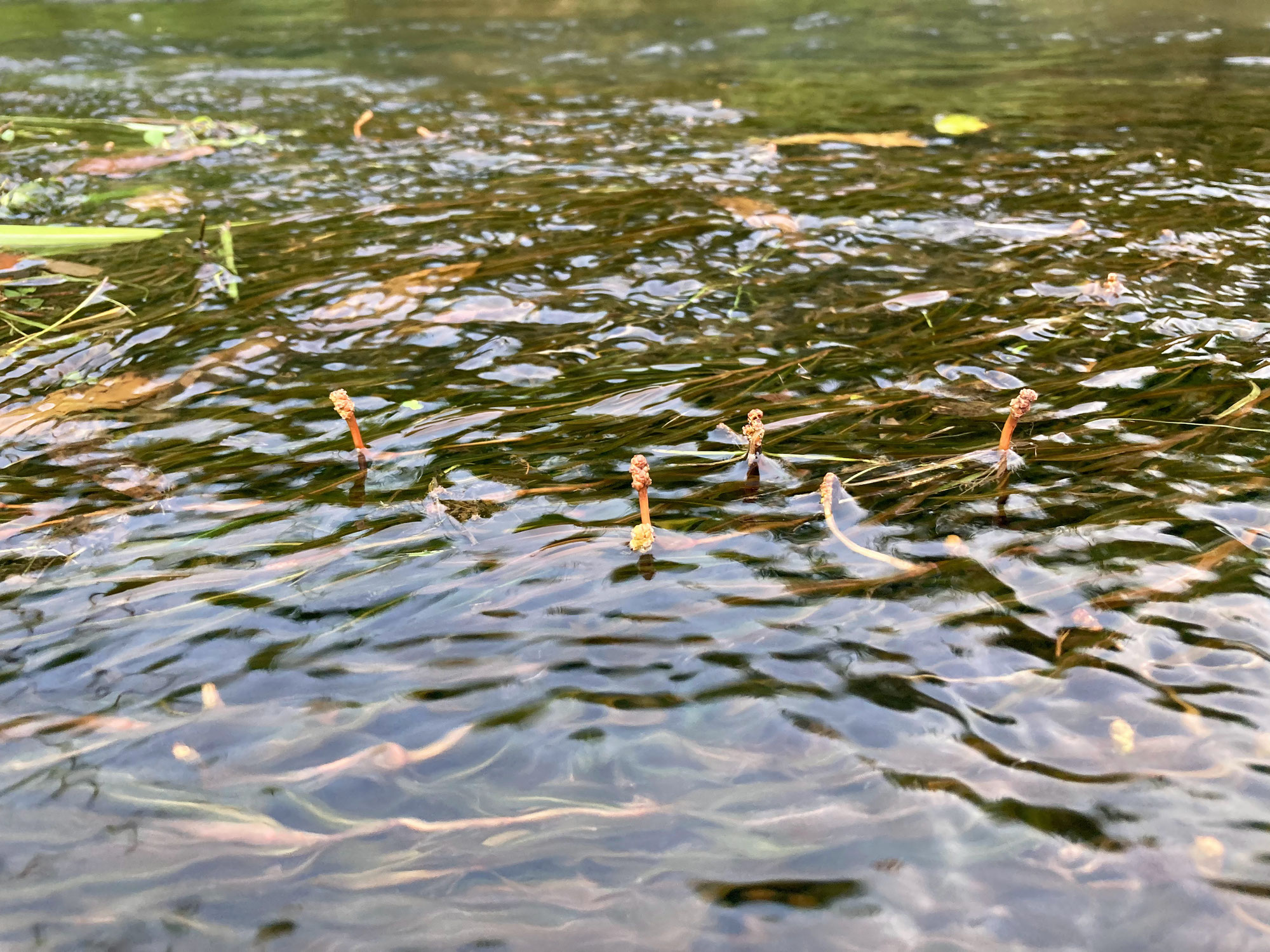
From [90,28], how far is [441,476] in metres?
13.5

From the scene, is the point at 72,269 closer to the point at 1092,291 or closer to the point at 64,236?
the point at 64,236

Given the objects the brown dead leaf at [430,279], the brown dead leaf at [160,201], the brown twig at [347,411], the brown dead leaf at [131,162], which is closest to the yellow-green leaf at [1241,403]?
the brown twig at [347,411]

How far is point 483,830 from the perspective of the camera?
144cm

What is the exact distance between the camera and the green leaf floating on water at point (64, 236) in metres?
3.98

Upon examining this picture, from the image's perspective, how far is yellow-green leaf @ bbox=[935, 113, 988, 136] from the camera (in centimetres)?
615

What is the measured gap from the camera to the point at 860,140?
6070mm

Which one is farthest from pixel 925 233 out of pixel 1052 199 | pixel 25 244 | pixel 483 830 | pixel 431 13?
pixel 431 13

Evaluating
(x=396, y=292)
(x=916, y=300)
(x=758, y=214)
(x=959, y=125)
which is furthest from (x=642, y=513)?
Answer: (x=959, y=125)

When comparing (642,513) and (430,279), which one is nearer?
(642,513)

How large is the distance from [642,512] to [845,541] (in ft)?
1.69

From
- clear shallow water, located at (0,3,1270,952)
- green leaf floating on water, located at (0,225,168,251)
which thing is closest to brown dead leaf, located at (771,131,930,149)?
clear shallow water, located at (0,3,1270,952)

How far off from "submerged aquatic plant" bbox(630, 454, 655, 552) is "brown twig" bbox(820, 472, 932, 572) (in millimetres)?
455

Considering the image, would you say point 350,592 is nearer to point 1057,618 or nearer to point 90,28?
point 1057,618

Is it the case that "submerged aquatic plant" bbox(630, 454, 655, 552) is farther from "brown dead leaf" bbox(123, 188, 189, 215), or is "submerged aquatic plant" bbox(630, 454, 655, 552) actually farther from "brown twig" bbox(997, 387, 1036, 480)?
"brown dead leaf" bbox(123, 188, 189, 215)
